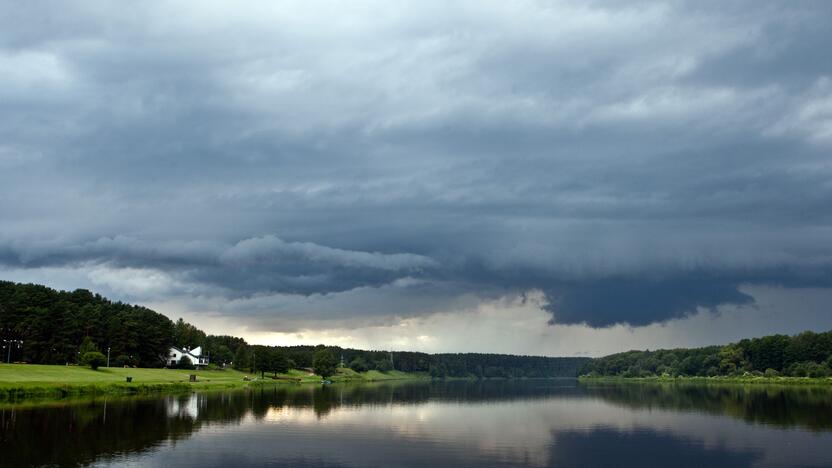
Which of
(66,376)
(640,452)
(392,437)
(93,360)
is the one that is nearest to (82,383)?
(66,376)

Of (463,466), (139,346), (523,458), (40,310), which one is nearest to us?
(463,466)

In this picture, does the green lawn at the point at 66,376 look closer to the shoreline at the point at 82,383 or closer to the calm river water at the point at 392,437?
the shoreline at the point at 82,383

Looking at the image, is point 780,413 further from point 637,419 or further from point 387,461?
point 387,461

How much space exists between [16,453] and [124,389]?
250 feet

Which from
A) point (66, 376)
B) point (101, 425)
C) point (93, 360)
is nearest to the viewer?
point (101, 425)

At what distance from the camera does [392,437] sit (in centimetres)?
6250

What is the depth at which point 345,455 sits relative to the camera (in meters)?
50.6

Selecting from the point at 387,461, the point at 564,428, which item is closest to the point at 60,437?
the point at 387,461

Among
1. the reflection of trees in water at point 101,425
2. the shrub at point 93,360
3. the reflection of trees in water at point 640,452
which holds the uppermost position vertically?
the shrub at point 93,360

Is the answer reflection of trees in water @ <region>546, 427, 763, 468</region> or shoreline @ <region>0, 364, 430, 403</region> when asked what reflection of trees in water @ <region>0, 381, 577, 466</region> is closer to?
shoreline @ <region>0, 364, 430, 403</region>

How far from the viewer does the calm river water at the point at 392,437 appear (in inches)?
1893

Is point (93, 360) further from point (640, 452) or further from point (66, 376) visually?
point (640, 452)

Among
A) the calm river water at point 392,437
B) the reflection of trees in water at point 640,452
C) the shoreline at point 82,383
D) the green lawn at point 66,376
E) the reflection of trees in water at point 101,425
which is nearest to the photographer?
the reflection of trees in water at point 101,425

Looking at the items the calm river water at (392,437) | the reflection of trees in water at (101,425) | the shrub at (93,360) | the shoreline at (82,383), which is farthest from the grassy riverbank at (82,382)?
the calm river water at (392,437)
